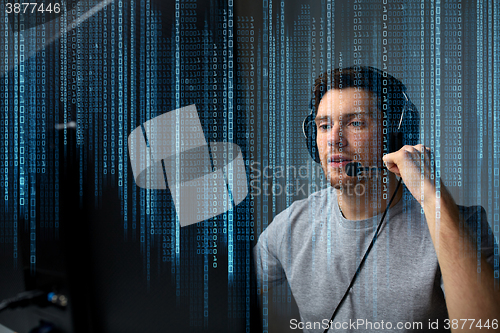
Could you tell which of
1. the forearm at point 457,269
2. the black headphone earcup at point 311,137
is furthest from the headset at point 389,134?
the forearm at point 457,269

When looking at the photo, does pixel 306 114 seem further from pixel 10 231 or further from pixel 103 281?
pixel 10 231

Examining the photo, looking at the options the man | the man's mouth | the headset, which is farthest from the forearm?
the man's mouth

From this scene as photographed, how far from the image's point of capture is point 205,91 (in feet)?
2.58

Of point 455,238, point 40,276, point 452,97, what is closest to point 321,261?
point 455,238

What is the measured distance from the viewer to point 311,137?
757 mm

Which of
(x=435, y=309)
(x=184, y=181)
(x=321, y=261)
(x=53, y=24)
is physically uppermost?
(x=53, y=24)

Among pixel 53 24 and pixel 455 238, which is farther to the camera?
pixel 53 24

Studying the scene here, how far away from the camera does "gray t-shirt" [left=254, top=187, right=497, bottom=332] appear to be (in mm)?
720

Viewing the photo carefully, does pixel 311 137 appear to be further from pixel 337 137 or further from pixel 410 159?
pixel 410 159

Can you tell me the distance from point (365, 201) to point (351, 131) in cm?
19

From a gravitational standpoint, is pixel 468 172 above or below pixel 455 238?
above

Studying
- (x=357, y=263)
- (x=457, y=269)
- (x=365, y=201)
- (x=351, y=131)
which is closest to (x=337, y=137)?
(x=351, y=131)

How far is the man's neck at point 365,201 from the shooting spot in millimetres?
733

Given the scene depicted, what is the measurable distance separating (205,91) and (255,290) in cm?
58
